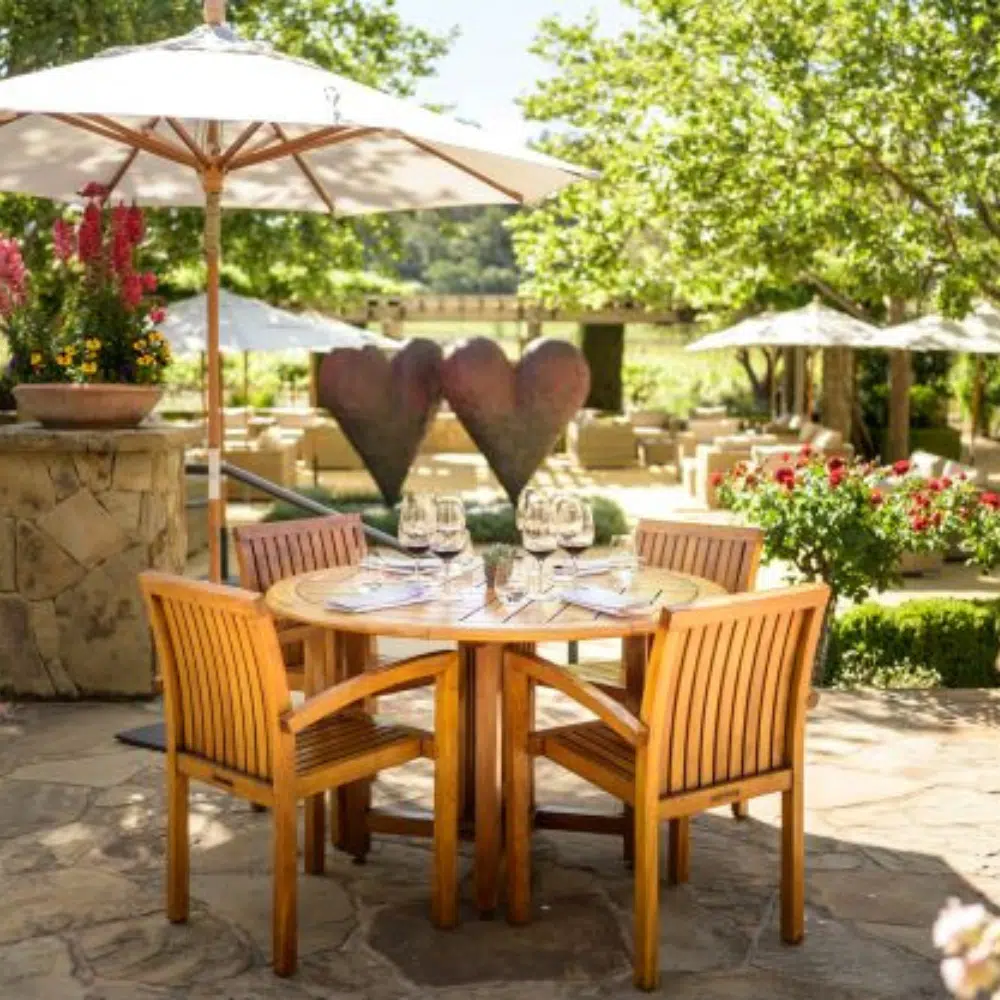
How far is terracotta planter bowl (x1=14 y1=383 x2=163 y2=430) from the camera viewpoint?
5.68 meters

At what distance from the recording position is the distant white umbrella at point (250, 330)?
1408 cm

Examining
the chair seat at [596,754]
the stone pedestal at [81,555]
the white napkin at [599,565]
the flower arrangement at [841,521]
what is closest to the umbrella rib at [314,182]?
the stone pedestal at [81,555]

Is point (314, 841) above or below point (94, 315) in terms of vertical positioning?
below

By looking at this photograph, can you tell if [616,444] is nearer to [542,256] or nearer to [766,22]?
[542,256]

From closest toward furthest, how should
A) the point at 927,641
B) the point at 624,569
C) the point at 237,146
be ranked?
the point at 624,569
the point at 237,146
the point at 927,641

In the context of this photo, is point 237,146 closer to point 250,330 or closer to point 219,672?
point 219,672

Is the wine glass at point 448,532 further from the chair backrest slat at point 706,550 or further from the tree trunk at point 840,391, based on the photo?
the tree trunk at point 840,391

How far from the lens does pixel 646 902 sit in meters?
3.34

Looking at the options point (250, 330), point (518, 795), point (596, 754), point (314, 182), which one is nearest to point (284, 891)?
point (518, 795)

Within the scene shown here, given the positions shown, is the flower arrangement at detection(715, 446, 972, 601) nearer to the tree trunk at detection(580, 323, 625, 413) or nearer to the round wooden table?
the round wooden table

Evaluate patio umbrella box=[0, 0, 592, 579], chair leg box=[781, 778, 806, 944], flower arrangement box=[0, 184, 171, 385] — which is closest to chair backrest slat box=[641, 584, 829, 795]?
chair leg box=[781, 778, 806, 944]

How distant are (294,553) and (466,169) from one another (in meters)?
1.67

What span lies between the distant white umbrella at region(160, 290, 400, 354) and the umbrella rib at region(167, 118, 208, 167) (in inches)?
329

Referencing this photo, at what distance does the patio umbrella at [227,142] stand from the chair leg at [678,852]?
196 centimetres
